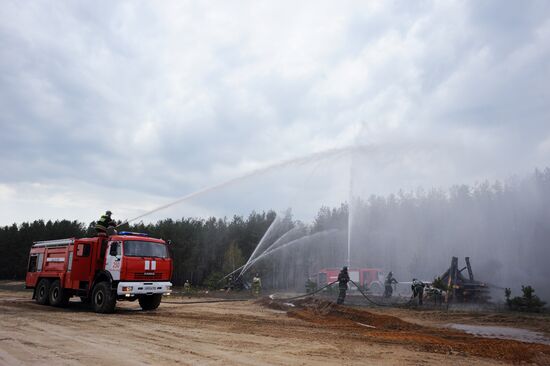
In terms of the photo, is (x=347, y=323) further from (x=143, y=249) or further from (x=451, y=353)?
(x=143, y=249)

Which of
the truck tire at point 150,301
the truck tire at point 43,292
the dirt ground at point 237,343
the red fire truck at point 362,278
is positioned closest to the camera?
the dirt ground at point 237,343

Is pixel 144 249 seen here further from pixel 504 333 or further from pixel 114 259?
pixel 504 333

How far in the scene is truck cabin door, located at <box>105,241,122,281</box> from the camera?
50.3ft

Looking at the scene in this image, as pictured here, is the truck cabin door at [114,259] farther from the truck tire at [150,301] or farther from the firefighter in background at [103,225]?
the truck tire at [150,301]

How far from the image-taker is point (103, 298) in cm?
1553

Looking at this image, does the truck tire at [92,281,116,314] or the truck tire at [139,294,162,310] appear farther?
the truck tire at [139,294,162,310]

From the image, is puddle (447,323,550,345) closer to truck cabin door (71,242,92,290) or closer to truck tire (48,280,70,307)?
truck cabin door (71,242,92,290)

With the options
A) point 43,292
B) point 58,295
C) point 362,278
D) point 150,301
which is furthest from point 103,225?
point 362,278

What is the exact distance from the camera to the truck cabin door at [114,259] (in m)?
15.3

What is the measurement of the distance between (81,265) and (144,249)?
9.99 ft

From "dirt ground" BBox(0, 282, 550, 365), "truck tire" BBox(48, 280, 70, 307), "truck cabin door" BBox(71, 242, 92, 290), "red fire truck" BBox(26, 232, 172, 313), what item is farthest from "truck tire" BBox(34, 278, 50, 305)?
"dirt ground" BBox(0, 282, 550, 365)

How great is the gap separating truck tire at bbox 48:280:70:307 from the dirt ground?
296 cm

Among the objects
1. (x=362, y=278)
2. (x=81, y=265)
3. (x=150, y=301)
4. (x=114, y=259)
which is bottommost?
(x=150, y=301)

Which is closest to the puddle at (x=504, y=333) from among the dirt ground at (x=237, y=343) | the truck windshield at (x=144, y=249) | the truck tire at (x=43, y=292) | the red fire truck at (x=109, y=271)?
the dirt ground at (x=237, y=343)
